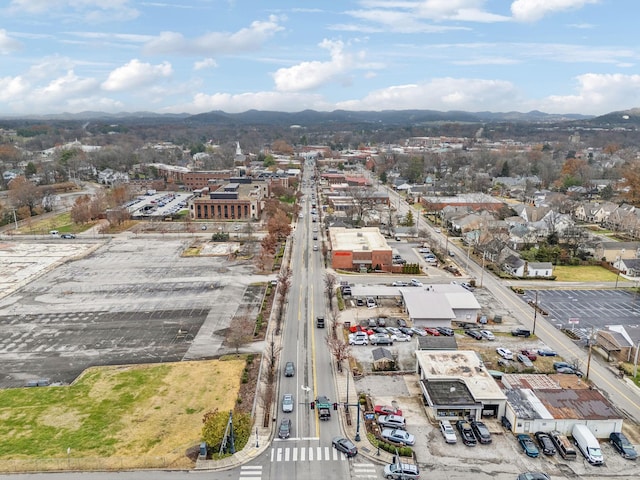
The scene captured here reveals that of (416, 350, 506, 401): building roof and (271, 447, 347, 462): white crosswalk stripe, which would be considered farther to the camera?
(416, 350, 506, 401): building roof

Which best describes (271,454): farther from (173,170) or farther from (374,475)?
(173,170)

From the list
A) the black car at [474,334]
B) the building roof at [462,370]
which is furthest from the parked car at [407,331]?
the building roof at [462,370]

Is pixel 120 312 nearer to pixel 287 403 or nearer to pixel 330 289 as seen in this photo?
pixel 330 289

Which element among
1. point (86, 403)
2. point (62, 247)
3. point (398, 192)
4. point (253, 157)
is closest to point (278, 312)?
point (86, 403)

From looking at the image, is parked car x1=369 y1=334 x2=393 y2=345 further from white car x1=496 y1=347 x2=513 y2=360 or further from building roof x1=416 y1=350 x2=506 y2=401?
white car x1=496 y1=347 x2=513 y2=360

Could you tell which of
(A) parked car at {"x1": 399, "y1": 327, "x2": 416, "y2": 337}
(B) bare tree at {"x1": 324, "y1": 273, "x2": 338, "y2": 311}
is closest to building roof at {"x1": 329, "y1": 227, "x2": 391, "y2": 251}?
(B) bare tree at {"x1": 324, "y1": 273, "x2": 338, "y2": 311}

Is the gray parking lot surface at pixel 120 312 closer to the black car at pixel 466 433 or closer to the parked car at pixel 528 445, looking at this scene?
the black car at pixel 466 433
